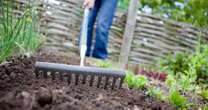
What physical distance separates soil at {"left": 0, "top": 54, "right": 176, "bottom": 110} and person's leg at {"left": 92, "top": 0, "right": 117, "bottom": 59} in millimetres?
2362

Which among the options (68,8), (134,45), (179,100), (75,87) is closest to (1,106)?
(75,87)

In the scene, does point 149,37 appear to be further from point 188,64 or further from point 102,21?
point 188,64

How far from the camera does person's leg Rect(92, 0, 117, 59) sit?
4.73 metres

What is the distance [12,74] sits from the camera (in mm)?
1984

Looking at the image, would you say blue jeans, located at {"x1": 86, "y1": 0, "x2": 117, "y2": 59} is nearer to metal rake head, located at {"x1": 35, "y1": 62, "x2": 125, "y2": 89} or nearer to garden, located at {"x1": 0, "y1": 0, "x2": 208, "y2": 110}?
garden, located at {"x1": 0, "y1": 0, "x2": 208, "y2": 110}

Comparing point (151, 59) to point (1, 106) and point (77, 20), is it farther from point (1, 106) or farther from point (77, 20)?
point (1, 106)

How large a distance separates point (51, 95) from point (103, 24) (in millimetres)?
3451

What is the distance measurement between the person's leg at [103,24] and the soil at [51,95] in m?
2.36

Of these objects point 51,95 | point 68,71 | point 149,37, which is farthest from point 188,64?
point 51,95

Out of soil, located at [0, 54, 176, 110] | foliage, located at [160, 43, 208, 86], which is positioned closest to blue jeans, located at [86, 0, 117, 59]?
foliage, located at [160, 43, 208, 86]

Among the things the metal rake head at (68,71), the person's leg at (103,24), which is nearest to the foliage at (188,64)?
the person's leg at (103,24)

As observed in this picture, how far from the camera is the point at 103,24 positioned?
4.82 meters

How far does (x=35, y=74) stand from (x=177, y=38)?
14.9 feet

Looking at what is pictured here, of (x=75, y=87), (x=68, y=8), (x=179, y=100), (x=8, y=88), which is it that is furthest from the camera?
(x=68, y=8)
